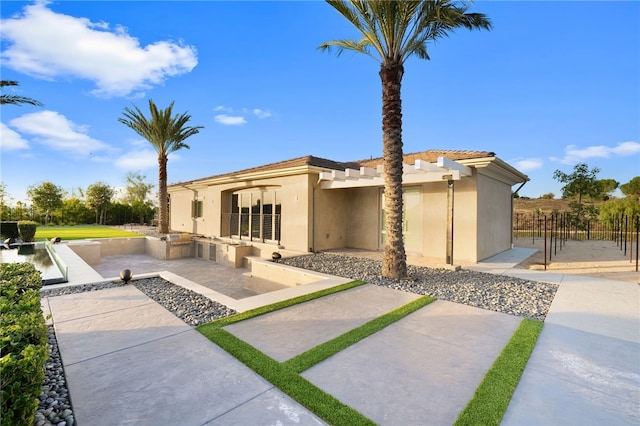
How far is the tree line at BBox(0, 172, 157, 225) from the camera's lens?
34.6 metres

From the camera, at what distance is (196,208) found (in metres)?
25.9

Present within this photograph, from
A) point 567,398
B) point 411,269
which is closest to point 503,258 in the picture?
point 411,269

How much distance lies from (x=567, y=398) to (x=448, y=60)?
51.5ft

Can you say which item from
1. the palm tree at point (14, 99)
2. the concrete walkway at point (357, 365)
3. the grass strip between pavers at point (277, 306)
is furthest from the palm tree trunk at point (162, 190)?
the grass strip between pavers at point (277, 306)

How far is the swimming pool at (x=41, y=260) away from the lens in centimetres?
884

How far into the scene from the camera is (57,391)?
3.39m

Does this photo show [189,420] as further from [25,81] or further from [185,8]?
[25,81]

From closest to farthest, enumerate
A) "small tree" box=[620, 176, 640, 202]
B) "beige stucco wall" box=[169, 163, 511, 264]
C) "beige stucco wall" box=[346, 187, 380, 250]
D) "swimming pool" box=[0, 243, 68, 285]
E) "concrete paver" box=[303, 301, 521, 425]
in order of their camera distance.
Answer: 1. "concrete paver" box=[303, 301, 521, 425]
2. "swimming pool" box=[0, 243, 68, 285]
3. "beige stucco wall" box=[169, 163, 511, 264]
4. "beige stucco wall" box=[346, 187, 380, 250]
5. "small tree" box=[620, 176, 640, 202]

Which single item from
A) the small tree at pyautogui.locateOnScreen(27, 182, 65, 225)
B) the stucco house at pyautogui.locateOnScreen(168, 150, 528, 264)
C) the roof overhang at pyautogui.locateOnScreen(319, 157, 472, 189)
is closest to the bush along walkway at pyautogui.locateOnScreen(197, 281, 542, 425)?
the roof overhang at pyautogui.locateOnScreen(319, 157, 472, 189)

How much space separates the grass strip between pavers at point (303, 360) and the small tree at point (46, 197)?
143ft

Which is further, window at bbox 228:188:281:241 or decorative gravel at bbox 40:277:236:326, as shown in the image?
window at bbox 228:188:281:241

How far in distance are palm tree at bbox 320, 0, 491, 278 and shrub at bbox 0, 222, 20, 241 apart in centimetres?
2955

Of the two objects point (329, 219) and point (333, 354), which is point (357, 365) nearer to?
point (333, 354)

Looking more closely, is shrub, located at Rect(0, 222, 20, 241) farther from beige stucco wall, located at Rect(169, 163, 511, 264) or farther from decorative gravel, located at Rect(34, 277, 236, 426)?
decorative gravel, located at Rect(34, 277, 236, 426)
